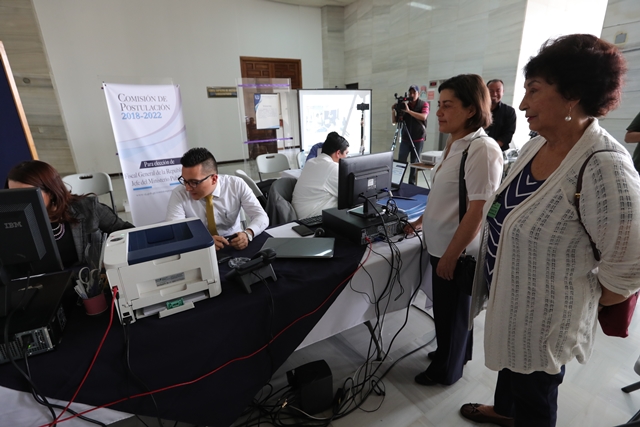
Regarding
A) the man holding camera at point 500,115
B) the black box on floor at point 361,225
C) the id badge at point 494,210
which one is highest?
the man holding camera at point 500,115

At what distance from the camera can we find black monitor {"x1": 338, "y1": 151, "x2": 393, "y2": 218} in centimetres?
151

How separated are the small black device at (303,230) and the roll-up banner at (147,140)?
A: 246 centimetres

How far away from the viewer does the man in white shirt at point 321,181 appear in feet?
7.02

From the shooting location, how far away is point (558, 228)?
836 millimetres

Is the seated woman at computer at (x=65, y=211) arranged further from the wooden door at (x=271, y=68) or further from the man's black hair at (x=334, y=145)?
the wooden door at (x=271, y=68)

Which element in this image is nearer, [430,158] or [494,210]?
[494,210]

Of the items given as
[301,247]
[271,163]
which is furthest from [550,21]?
[301,247]

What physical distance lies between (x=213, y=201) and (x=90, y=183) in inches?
76.8

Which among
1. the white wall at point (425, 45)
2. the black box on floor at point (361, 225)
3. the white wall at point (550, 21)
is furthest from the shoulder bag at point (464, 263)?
the white wall at point (425, 45)

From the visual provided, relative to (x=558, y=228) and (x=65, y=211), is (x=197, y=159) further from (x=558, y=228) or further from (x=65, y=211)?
(x=558, y=228)

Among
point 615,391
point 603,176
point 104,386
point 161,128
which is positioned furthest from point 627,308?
point 161,128

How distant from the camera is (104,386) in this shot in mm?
899

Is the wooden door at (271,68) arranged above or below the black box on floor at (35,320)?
above

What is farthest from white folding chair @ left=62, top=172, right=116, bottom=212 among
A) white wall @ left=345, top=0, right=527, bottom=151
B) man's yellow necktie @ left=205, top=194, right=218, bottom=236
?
white wall @ left=345, top=0, right=527, bottom=151
